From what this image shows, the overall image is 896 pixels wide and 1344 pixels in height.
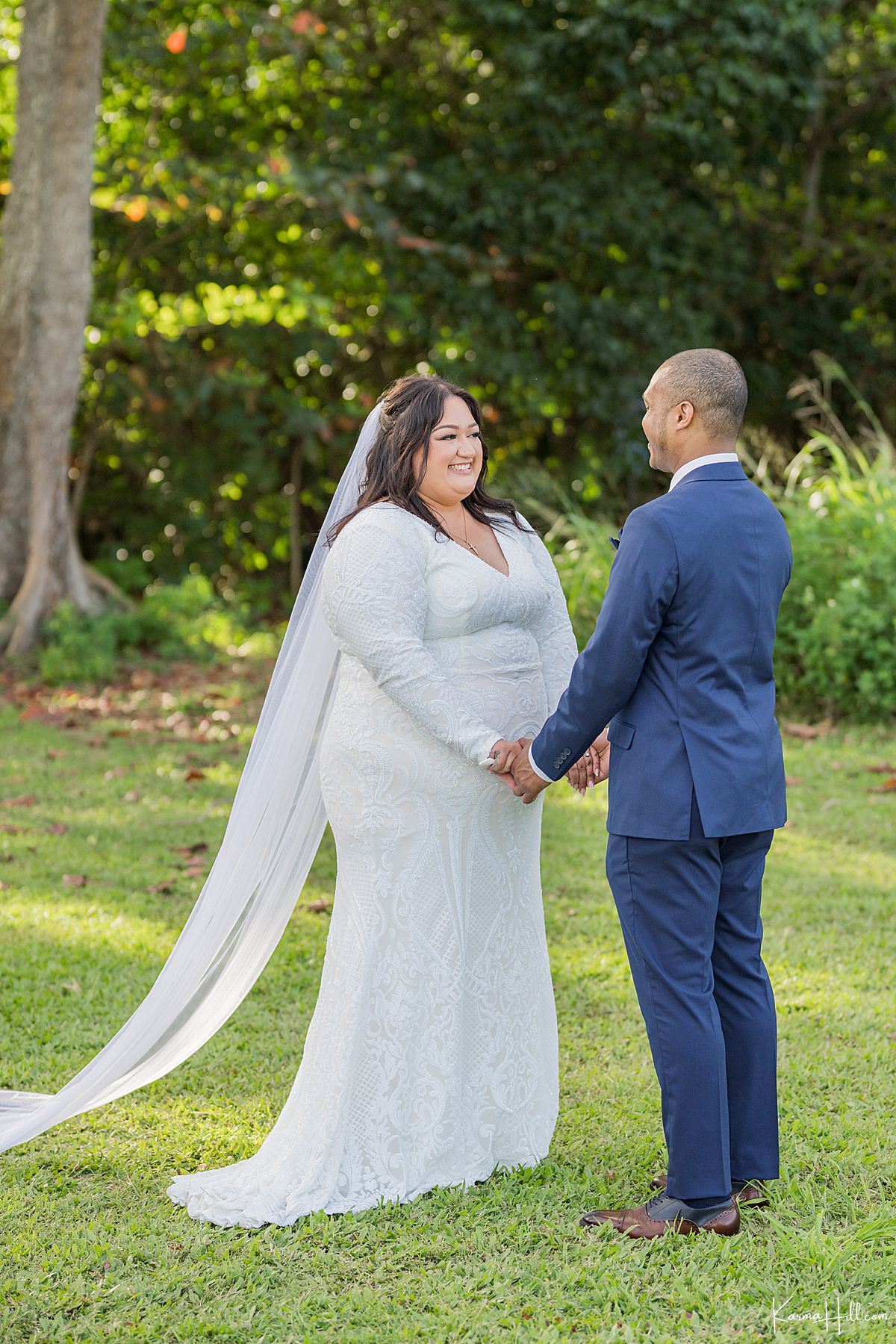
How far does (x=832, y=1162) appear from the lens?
11.2ft

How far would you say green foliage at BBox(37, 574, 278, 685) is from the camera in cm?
1034

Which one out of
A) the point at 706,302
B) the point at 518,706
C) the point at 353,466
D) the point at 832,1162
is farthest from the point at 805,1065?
the point at 706,302

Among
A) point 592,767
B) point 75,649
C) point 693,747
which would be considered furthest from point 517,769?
point 75,649

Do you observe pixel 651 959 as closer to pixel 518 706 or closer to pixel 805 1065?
pixel 518 706

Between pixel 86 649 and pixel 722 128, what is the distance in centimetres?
896

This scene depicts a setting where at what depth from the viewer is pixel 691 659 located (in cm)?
288

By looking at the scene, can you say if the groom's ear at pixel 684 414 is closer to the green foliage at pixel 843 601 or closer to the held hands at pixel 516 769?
the held hands at pixel 516 769

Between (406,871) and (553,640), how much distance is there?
779 mm

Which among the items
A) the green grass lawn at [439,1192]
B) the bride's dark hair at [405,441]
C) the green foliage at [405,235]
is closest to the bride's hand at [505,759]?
the bride's dark hair at [405,441]

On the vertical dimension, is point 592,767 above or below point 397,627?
below

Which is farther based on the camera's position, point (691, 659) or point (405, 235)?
point (405, 235)

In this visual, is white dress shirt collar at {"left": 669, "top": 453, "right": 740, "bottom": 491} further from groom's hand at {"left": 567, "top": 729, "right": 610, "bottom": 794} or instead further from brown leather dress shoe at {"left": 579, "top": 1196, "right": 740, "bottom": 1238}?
brown leather dress shoe at {"left": 579, "top": 1196, "right": 740, "bottom": 1238}

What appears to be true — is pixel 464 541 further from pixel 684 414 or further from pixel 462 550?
pixel 684 414

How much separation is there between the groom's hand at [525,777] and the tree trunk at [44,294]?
809 cm
